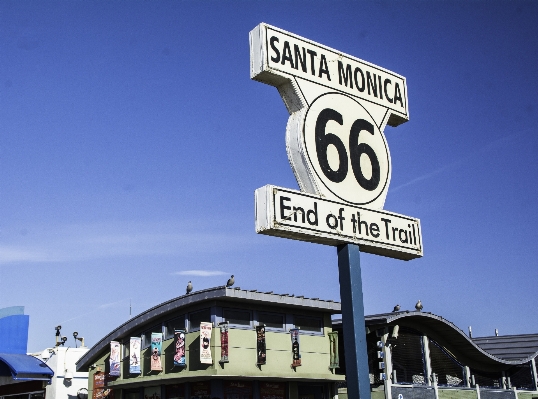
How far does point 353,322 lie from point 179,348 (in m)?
14.1

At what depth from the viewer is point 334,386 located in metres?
25.4

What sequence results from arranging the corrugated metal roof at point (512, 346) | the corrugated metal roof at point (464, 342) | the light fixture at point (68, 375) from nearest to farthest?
the corrugated metal roof at point (464, 342) < the corrugated metal roof at point (512, 346) < the light fixture at point (68, 375)

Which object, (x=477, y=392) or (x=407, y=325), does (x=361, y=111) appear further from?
(x=477, y=392)

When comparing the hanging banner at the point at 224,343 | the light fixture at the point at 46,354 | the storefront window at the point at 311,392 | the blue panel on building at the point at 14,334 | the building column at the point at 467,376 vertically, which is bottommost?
the storefront window at the point at 311,392

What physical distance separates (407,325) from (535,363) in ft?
32.4

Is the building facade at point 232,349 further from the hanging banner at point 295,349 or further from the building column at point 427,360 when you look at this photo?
the building column at point 427,360

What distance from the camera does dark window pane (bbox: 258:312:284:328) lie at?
23362 mm

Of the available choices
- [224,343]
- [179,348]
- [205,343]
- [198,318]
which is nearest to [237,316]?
[198,318]

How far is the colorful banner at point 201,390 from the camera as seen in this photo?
72.2ft

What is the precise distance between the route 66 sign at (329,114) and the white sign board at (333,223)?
0.72 feet

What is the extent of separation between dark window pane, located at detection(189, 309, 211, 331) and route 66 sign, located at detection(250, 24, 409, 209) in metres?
13.1

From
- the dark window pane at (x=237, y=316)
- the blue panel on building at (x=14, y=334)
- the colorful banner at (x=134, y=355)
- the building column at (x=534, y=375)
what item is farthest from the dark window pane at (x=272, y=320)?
the blue panel on building at (x=14, y=334)

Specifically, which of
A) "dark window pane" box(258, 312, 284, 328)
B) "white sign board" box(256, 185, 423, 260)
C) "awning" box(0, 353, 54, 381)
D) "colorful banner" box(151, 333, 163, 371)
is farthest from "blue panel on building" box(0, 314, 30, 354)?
"white sign board" box(256, 185, 423, 260)

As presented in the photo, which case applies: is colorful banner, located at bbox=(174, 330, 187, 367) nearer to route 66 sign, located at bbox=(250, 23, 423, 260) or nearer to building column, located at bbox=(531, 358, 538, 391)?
route 66 sign, located at bbox=(250, 23, 423, 260)
